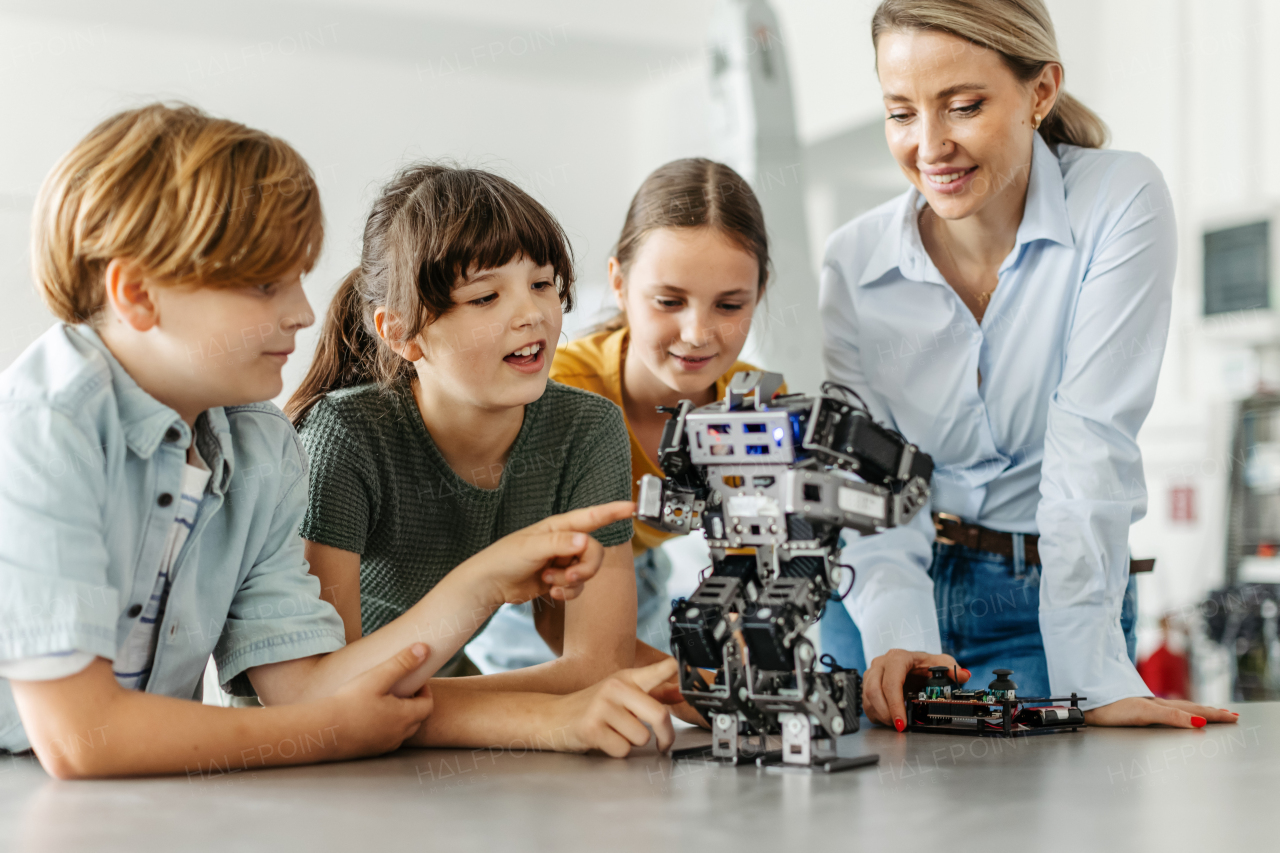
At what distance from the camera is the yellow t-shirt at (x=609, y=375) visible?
183 cm

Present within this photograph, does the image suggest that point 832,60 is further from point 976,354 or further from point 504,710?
point 504,710

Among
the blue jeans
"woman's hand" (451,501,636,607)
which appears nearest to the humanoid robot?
"woman's hand" (451,501,636,607)

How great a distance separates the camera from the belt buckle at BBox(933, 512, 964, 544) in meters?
1.62

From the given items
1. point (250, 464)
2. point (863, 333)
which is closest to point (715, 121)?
point (863, 333)

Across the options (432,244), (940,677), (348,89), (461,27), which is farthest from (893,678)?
(348,89)

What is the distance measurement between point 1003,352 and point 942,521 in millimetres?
269

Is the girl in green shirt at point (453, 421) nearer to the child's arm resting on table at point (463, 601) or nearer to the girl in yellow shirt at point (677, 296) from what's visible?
the child's arm resting on table at point (463, 601)

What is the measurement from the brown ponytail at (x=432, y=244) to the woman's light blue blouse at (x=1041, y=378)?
0.51 metres

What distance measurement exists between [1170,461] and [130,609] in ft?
13.9

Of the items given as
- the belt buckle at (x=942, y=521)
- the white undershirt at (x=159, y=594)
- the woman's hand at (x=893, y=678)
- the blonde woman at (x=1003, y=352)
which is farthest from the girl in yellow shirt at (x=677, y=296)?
the white undershirt at (x=159, y=594)

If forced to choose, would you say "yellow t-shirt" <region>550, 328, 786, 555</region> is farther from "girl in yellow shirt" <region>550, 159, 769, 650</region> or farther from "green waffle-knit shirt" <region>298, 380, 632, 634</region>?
"green waffle-knit shirt" <region>298, 380, 632, 634</region>

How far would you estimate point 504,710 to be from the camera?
3.85ft

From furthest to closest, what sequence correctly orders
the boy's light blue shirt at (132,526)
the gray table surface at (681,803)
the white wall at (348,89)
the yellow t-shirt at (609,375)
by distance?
the white wall at (348,89) < the yellow t-shirt at (609,375) < the boy's light blue shirt at (132,526) < the gray table surface at (681,803)

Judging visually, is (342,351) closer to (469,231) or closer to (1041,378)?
(469,231)
